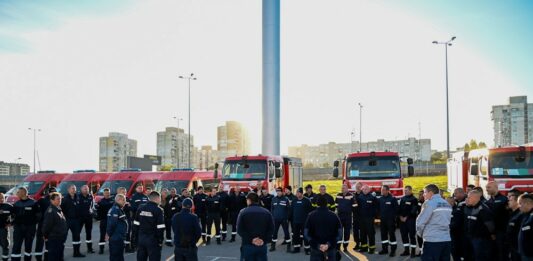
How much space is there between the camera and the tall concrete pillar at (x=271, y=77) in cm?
4797

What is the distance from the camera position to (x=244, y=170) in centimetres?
2167

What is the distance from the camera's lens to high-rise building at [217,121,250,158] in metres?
142

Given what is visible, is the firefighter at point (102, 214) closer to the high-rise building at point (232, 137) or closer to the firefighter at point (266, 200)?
the firefighter at point (266, 200)

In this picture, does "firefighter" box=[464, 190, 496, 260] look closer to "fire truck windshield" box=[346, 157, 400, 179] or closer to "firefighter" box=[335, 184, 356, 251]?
"firefighter" box=[335, 184, 356, 251]

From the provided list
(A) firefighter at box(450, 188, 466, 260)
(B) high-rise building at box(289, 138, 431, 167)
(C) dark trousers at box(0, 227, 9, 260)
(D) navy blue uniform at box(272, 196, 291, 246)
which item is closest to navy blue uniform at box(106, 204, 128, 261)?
(C) dark trousers at box(0, 227, 9, 260)

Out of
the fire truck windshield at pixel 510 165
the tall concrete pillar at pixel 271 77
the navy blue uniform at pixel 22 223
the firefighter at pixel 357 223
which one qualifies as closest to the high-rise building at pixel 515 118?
the tall concrete pillar at pixel 271 77

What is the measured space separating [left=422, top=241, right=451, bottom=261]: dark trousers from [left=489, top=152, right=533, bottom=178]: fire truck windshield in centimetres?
877

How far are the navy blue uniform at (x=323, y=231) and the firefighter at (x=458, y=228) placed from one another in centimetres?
358

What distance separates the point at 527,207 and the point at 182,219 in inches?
229

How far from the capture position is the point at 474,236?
971 centimetres

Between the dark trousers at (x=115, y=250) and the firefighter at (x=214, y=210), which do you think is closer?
the dark trousers at (x=115, y=250)

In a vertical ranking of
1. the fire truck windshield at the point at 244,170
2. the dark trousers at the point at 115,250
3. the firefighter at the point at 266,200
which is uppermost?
the fire truck windshield at the point at 244,170

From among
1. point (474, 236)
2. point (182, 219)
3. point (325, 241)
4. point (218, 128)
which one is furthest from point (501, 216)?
point (218, 128)

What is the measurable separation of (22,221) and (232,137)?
434ft
